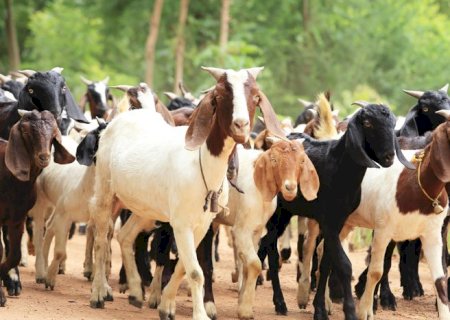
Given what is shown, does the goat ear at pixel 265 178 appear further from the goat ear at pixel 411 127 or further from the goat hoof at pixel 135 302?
the goat ear at pixel 411 127

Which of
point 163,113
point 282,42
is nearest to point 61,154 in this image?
point 163,113

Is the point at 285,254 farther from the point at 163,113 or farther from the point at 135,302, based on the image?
the point at 135,302

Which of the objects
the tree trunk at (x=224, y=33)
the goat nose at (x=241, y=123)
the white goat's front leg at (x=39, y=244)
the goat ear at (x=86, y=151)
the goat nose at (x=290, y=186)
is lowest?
the white goat's front leg at (x=39, y=244)

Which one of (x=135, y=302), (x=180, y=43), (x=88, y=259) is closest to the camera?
(x=135, y=302)

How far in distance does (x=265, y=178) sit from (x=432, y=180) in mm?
1617

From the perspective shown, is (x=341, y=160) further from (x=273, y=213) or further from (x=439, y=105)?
(x=439, y=105)

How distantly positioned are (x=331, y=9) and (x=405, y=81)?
159 inches

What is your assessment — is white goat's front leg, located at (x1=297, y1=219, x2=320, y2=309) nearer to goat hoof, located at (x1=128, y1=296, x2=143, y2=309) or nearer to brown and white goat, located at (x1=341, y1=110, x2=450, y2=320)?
brown and white goat, located at (x1=341, y1=110, x2=450, y2=320)

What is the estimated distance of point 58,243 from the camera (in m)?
12.7

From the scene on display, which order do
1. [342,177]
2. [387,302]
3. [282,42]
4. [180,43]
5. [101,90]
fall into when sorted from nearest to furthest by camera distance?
1. [342,177]
2. [387,302]
3. [101,90]
4. [180,43]
5. [282,42]

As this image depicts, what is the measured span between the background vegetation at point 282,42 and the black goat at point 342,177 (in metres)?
22.6

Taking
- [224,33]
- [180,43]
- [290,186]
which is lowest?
[290,186]

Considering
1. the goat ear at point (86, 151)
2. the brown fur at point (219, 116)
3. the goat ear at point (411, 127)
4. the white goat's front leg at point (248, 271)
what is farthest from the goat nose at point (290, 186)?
the goat ear at point (411, 127)

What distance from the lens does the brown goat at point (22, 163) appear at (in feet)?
37.3
